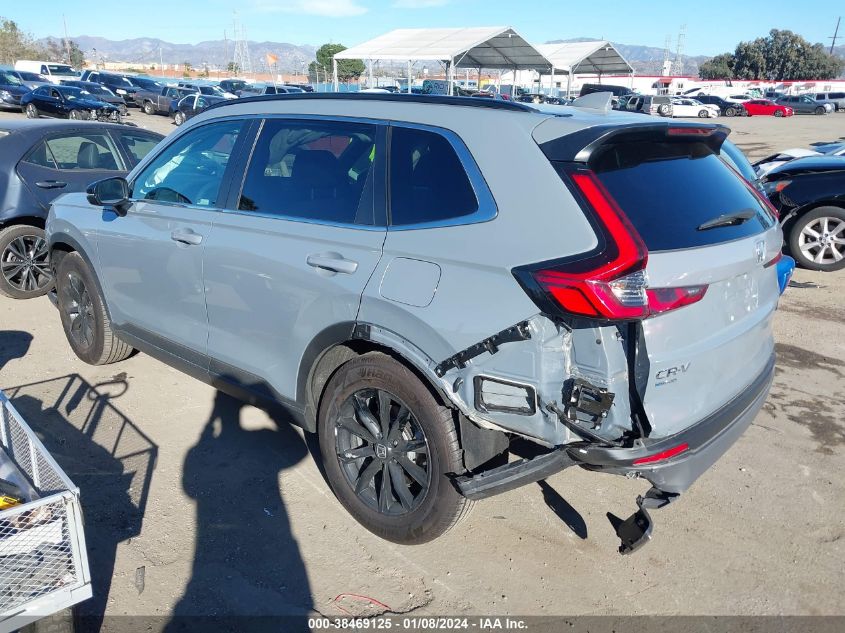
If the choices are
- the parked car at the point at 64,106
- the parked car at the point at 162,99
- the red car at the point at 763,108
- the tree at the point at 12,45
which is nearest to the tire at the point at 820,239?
the parked car at the point at 64,106

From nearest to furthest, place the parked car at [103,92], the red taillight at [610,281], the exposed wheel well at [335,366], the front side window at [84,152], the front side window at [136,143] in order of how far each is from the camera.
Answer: the red taillight at [610,281] → the exposed wheel well at [335,366] → the front side window at [84,152] → the front side window at [136,143] → the parked car at [103,92]

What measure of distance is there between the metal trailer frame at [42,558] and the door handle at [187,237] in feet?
5.40

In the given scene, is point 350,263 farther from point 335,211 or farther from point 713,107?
point 713,107

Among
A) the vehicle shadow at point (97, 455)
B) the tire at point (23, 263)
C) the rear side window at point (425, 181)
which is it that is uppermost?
the rear side window at point (425, 181)

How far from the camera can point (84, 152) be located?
22.5 ft

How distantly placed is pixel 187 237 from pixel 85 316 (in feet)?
5.75

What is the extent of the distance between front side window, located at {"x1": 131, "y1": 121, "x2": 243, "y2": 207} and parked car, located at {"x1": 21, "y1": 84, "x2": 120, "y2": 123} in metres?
21.9

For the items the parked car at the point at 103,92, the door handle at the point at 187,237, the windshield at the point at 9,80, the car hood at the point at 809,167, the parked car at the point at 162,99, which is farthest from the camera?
the parked car at the point at 103,92

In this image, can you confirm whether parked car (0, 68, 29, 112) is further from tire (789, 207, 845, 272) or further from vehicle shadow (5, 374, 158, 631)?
tire (789, 207, 845, 272)

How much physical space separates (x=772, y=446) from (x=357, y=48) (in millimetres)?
34081

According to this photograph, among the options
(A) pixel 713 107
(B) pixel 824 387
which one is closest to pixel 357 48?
(A) pixel 713 107

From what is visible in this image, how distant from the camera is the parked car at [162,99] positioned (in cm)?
3047

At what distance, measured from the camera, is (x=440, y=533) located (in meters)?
2.97

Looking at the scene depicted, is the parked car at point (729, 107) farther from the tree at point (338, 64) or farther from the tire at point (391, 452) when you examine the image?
the tire at point (391, 452)
